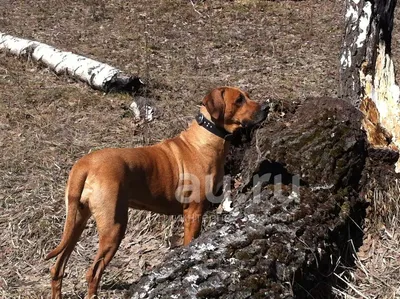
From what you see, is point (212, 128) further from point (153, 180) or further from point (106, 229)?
point (106, 229)

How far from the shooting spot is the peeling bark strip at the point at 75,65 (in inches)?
333

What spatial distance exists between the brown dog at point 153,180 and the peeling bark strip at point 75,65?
11.2ft

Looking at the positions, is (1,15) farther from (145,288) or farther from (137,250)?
(145,288)

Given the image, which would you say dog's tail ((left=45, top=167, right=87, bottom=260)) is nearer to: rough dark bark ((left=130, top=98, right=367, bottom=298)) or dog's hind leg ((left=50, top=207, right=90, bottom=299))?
dog's hind leg ((left=50, top=207, right=90, bottom=299))

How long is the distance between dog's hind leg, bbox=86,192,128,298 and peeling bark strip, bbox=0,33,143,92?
428 centimetres

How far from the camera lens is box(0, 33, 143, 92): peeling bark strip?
8.46m

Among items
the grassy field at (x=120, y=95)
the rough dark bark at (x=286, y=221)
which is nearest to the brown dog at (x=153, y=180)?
the rough dark bark at (x=286, y=221)

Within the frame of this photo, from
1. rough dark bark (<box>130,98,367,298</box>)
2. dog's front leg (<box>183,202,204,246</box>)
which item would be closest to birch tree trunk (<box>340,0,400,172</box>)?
rough dark bark (<box>130,98,367,298</box>)

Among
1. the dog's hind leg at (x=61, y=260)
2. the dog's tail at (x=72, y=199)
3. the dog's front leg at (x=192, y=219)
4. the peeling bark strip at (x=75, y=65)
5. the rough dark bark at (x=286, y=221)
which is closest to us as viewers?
the rough dark bark at (x=286, y=221)

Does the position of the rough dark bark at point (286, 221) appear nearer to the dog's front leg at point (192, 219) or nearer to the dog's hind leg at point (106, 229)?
the dog's front leg at point (192, 219)

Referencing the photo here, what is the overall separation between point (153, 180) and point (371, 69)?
2.27 meters

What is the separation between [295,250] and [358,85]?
2.07m

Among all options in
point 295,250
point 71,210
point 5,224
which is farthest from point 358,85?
point 5,224

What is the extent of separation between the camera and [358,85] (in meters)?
5.56
